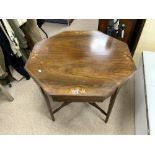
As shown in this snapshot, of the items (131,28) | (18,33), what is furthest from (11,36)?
(131,28)

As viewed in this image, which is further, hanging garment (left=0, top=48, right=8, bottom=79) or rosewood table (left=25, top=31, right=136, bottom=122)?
hanging garment (left=0, top=48, right=8, bottom=79)

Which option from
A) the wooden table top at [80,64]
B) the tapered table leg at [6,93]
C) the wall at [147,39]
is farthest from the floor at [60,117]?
the wooden table top at [80,64]

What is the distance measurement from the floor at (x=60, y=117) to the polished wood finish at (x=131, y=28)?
1.53 feet

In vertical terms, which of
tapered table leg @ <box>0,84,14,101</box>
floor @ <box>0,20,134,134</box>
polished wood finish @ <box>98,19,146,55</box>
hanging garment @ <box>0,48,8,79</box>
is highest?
polished wood finish @ <box>98,19,146,55</box>

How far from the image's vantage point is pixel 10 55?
152 cm

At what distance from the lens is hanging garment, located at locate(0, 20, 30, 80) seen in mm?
1374

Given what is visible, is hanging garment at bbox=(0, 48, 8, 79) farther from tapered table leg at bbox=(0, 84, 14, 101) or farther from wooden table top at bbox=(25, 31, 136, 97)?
wooden table top at bbox=(25, 31, 136, 97)

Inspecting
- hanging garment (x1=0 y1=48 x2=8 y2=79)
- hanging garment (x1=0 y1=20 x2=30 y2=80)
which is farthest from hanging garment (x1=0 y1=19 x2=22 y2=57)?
hanging garment (x1=0 y1=48 x2=8 y2=79)

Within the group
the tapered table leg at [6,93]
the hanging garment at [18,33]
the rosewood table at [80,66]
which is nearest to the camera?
the rosewood table at [80,66]

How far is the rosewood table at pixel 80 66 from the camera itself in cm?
94

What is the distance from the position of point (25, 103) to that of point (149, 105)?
1087 millimetres

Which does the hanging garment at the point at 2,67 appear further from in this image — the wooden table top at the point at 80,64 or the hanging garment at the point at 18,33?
the wooden table top at the point at 80,64
